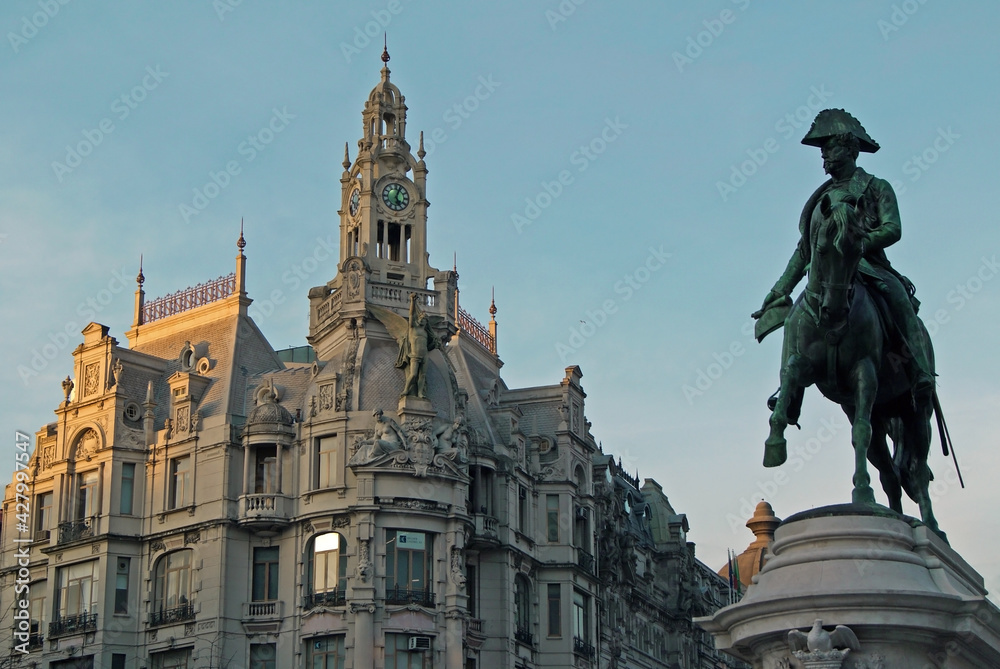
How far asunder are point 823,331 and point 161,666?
160 feet

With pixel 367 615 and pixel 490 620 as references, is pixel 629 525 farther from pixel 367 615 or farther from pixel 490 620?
pixel 367 615

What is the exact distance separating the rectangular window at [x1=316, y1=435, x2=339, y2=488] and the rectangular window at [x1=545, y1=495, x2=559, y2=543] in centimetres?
1101

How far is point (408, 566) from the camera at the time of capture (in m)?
58.8

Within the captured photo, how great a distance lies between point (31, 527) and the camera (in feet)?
215

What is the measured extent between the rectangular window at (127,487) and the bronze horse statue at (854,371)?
162 feet

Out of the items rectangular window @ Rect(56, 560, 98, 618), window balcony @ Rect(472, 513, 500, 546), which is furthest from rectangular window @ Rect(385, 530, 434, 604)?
rectangular window @ Rect(56, 560, 98, 618)

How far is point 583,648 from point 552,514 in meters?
5.65

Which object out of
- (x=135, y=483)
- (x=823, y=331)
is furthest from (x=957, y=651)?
(x=135, y=483)

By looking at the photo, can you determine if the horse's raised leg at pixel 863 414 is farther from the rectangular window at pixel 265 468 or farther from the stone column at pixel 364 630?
the rectangular window at pixel 265 468

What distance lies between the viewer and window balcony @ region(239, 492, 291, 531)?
196ft

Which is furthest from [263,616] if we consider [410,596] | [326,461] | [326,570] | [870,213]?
[870,213]

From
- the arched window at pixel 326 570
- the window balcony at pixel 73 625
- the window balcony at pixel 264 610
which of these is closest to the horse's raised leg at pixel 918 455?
the arched window at pixel 326 570

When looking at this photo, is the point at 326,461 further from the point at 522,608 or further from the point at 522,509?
the point at 522,608

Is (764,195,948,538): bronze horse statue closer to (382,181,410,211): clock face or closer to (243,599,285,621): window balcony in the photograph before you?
(243,599,285,621): window balcony
